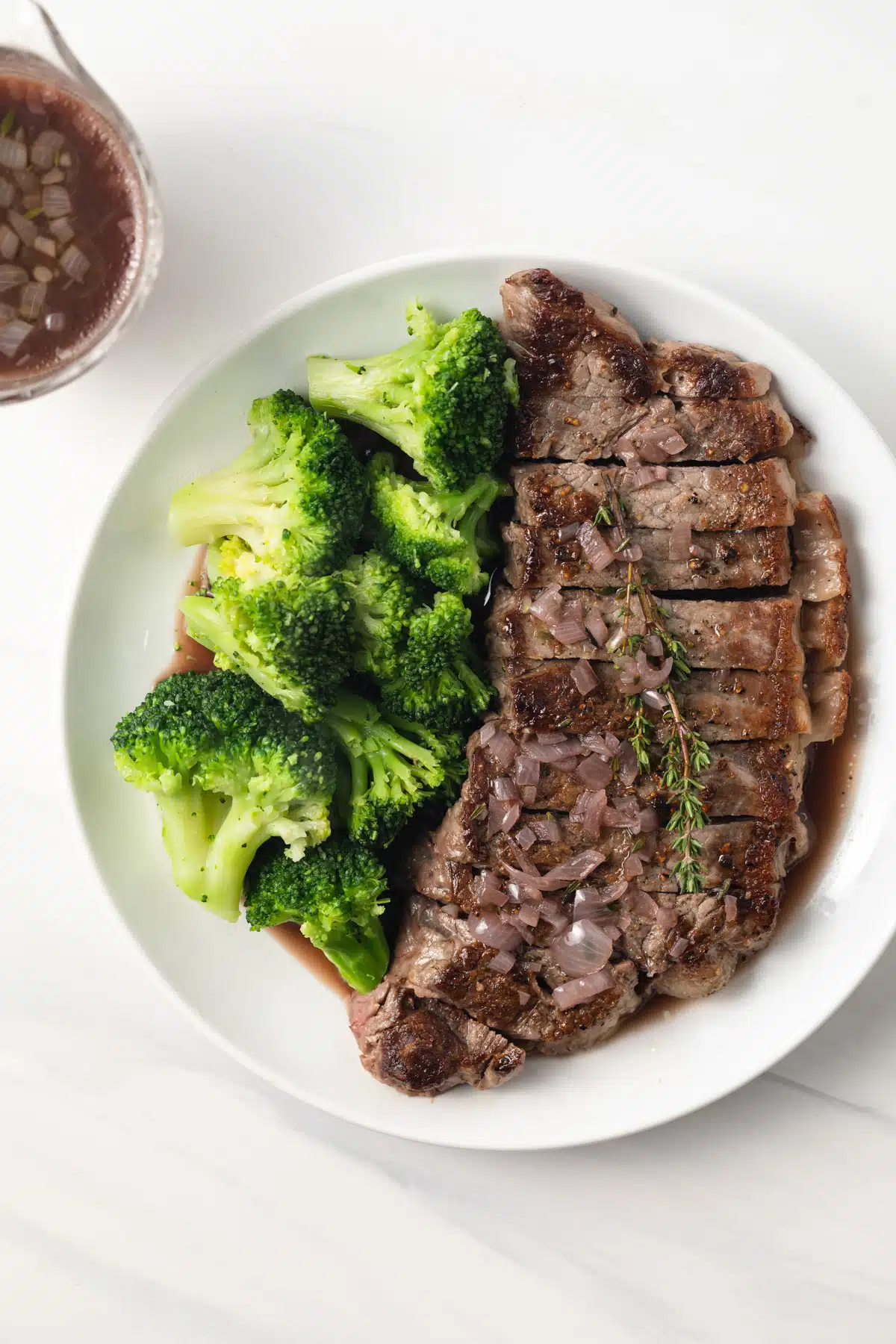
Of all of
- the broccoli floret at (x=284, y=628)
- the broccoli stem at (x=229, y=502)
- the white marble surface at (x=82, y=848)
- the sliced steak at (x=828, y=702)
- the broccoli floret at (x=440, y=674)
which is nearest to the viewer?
the broccoli floret at (x=284, y=628)

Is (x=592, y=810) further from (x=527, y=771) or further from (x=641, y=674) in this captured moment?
(x=641, y=674)

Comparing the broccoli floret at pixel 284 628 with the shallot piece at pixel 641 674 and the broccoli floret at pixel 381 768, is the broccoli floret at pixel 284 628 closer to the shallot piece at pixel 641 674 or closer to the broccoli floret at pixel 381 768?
the broccoli floret at pixel 381 768

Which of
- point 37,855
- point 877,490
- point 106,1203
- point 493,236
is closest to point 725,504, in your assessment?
point 877,490

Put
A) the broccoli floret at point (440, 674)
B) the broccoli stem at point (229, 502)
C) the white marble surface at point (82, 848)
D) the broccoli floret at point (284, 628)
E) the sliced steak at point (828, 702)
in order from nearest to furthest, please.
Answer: the broccoli floret at point (284, 628)
the broccoli floret at point (440, 674)
the broccoli stem at point (229, 502)
the sliced steak at point (828, 702)
the white marble surface at point (82, 848)

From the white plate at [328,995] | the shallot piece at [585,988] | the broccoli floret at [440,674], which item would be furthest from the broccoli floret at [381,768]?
the shallot piece at [585,988]

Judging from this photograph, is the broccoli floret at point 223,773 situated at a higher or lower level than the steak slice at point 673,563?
lower

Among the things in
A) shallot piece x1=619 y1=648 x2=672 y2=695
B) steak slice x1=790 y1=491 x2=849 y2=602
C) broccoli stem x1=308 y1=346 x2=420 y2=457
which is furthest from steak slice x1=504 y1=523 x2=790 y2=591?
broccoli stem x1=308 y1=346 x2=420 y2=457

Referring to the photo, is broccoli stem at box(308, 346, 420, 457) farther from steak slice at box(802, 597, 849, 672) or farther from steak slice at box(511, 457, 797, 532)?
steak slice at box(802, 597, 849, 672)
